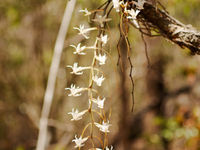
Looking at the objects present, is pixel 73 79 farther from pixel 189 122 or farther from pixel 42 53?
pixel 189 122

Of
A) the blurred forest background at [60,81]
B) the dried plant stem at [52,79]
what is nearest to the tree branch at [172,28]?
the dried plant stem at [52,79]

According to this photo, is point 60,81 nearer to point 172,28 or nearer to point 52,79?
point 52,79

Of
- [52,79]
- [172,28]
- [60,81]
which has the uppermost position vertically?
[172,28]

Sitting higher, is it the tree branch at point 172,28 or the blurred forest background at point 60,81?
the tree branch at point 172,28

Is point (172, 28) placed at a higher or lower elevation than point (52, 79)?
higher

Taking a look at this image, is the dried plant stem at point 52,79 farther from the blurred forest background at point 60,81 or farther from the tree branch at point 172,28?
the blurred forest background at point 60,81

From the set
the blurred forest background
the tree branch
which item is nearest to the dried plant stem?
the tree branch

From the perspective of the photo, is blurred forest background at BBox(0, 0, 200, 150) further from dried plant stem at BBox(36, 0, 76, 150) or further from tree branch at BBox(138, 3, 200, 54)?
tree branch at BBox(138, 3, 200, 54)

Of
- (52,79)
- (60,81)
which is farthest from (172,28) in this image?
(60,81)

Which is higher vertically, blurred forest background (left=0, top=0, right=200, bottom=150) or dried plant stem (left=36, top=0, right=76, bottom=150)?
dried plant stem (left=36, top=0, right=76, bottom=150)
